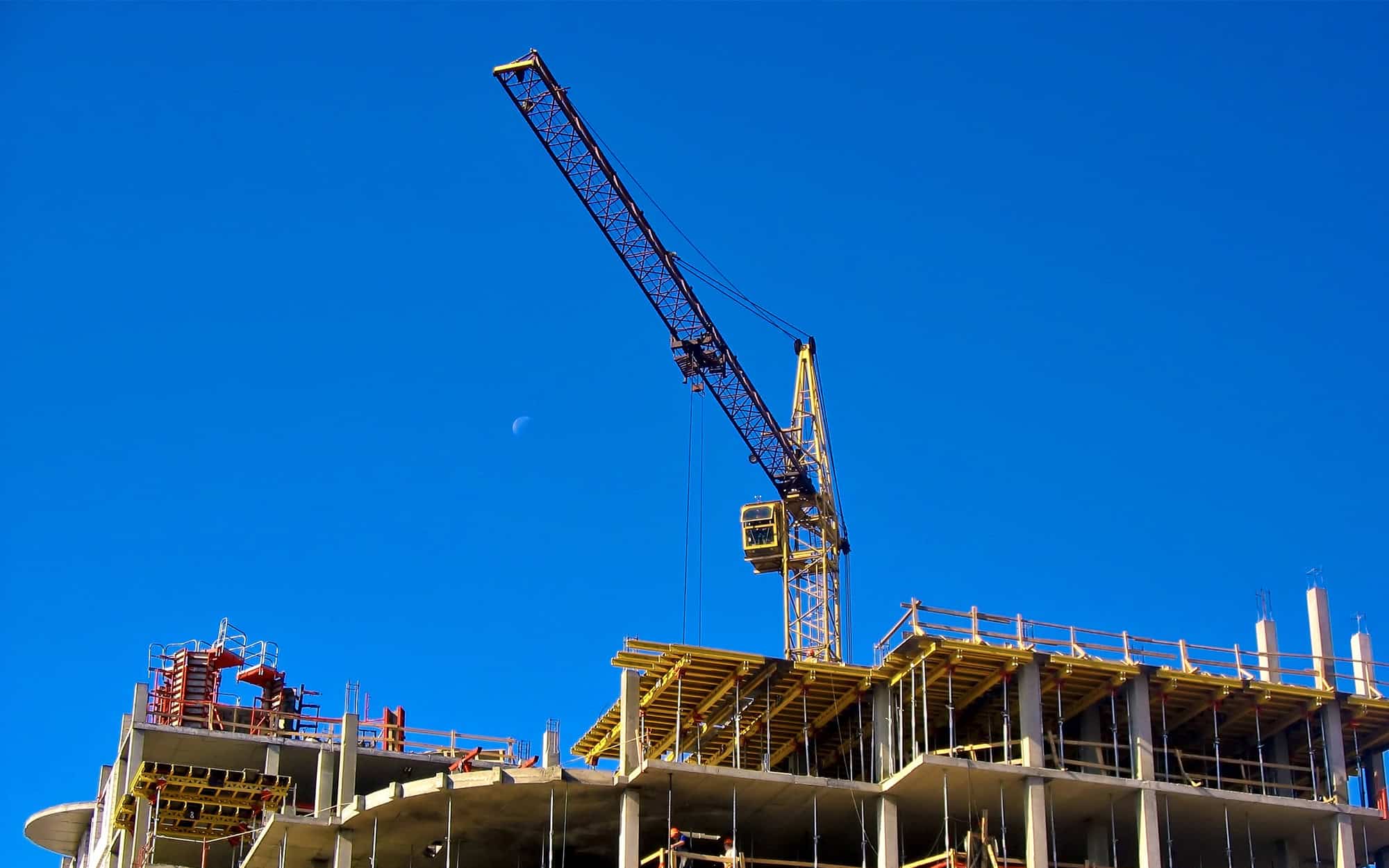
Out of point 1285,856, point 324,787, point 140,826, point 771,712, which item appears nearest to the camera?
point 771,712

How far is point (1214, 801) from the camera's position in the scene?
67.6 meters

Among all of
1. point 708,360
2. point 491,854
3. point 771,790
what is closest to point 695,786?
point 771,790

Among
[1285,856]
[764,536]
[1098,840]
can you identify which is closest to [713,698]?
[1098,840]

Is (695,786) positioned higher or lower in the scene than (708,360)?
lower

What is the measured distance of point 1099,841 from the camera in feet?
222

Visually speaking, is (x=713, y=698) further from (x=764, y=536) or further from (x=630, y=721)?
(x=764, y=536)

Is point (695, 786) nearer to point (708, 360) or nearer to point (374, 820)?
point (374, 820)

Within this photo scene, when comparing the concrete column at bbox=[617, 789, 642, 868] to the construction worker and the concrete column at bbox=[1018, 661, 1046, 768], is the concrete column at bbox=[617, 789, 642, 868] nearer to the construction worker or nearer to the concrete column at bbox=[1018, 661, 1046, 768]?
the construction worker

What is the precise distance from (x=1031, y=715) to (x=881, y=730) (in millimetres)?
4931

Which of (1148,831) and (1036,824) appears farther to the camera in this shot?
(1148,831)

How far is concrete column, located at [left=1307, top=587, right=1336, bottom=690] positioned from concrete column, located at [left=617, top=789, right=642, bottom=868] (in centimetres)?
2397

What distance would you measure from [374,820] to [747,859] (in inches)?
473

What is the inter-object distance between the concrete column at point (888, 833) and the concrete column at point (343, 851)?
658 inches

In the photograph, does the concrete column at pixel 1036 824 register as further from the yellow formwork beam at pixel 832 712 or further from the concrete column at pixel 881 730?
the yellow formwork beam at pixel 832 712
